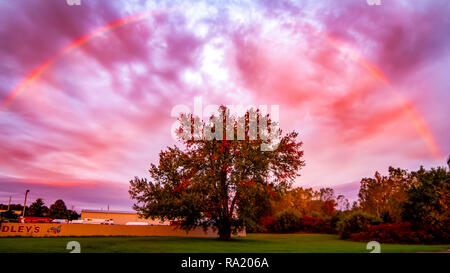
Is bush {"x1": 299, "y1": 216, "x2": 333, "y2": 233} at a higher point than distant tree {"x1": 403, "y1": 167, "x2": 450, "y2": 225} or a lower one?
lower

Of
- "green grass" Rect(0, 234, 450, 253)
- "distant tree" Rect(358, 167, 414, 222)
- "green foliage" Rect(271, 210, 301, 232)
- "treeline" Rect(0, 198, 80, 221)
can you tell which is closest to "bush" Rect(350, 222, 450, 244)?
"green grass" Rect(0, 234, 450, 253)

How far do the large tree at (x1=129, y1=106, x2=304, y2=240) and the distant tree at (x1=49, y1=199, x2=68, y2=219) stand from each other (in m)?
76.3

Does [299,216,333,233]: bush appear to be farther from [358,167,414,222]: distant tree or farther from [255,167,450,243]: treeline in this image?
[358,167,414,222]: distant tree

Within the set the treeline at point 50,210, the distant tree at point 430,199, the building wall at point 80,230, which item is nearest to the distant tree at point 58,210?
the treeline at point 50,210

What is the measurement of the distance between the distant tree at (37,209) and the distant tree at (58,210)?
3.37m

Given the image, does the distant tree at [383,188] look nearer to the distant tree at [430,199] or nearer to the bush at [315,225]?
the bush at [315,225]

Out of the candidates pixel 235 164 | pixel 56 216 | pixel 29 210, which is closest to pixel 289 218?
pixel 235 164

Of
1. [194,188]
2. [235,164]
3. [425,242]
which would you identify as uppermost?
[235,164]

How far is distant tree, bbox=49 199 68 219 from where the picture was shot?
306 feet

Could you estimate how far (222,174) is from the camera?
29.0 m

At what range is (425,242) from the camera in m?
27.5

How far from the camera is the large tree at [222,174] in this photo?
2750cm
